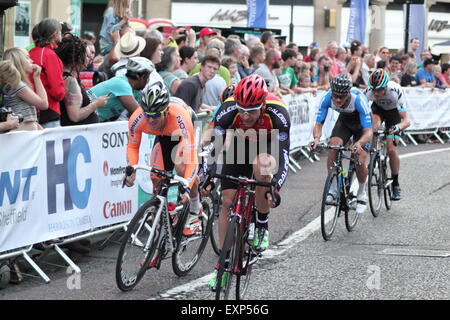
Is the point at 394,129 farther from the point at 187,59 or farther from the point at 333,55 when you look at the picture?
the point at 333,55

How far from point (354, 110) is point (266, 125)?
11.9ft

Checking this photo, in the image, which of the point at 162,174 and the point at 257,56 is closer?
the point at 162,174

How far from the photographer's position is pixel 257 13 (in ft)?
93.1

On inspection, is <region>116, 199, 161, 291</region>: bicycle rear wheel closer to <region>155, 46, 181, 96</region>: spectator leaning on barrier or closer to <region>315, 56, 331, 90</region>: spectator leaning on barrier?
<region>155, 46, 181, 96</region>: spectator leaning on barrier

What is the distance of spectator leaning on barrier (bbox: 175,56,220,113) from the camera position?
38.0 ft

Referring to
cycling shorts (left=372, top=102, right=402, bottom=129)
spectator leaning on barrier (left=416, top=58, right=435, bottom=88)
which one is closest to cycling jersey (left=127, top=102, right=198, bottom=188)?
cycling shorts (left=372, top=102, right=402, bottom=129)

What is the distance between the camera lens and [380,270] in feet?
Answer: 28.3

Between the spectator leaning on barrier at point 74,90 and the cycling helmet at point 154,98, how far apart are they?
1775 millimetres

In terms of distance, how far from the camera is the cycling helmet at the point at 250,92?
729 cm

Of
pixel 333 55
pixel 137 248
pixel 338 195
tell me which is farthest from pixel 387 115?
pixel 333 55

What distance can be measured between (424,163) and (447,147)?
4.21 m

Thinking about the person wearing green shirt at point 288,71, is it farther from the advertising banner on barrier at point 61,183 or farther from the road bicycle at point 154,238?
the road bicycle at point 154,238

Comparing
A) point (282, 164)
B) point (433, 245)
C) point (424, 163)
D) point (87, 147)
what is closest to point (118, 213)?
point (87, 147)

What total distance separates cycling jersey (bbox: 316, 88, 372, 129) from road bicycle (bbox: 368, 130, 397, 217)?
993mm
